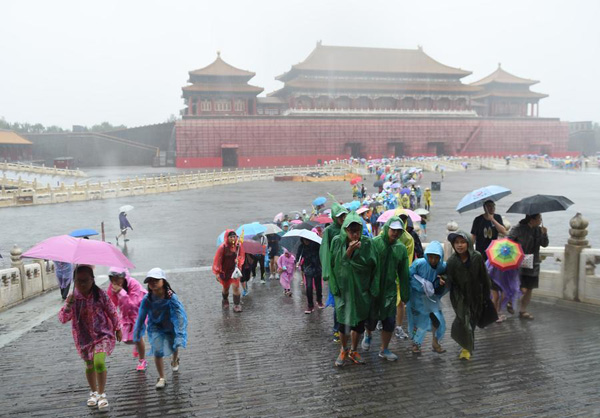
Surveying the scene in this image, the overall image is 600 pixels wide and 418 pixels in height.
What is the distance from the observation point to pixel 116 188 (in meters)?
27.9

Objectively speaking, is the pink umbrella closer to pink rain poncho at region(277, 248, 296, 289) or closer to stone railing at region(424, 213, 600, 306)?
pink rain poncho at region(277, 248, 296, 289)

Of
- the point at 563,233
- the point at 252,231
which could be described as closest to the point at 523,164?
the point at 563,233

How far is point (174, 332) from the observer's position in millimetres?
4680

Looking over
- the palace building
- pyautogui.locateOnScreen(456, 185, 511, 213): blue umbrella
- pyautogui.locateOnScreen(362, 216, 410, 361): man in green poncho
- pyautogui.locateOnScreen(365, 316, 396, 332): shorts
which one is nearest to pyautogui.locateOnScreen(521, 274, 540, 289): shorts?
pyautogui.locateOnScreen(456, 185, 511, 213): blue umbrella

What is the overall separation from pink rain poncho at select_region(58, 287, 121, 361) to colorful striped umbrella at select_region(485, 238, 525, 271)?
169 inches

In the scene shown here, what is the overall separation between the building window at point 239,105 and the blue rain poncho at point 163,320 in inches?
1986

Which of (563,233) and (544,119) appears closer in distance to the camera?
(563,233)

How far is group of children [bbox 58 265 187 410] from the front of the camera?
4234 mm

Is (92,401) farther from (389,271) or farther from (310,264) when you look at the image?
(310,264)

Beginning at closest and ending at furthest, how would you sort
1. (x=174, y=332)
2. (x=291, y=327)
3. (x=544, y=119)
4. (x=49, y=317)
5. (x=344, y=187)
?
(x=174, y=332) → (x=291, y=327) → (x=49, y=317) → (x=344, y=187) → (x=544, y=119)

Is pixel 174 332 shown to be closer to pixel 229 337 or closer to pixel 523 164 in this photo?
pixel 229 337

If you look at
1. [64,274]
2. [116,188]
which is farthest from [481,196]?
[116,188]

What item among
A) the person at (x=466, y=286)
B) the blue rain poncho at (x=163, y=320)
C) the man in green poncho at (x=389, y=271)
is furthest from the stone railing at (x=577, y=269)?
the blue rain poncho at (x=163, y=320)

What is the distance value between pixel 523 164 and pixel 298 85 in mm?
23982
